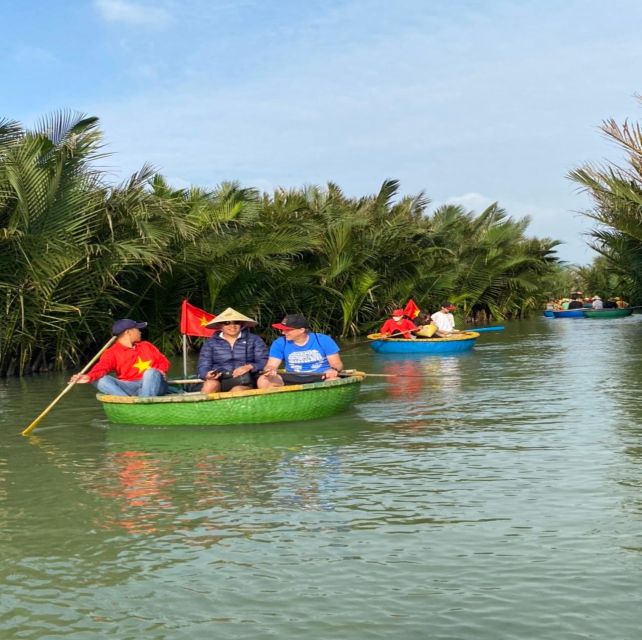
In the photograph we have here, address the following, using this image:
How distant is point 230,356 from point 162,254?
8.39 m

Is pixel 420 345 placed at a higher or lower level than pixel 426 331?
lower

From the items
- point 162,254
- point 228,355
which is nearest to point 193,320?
point 228,355

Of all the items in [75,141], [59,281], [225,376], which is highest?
[75,141]

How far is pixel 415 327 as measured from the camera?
81.9 feet

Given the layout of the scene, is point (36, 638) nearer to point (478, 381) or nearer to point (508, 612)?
point (508, 612)

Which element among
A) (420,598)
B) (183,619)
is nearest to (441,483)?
(420,598)

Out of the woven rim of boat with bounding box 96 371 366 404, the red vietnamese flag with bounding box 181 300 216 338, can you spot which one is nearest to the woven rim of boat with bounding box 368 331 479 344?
the red vietnamese flag with bounding box 181 300 216 338

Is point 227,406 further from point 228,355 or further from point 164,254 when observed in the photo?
point 164,254

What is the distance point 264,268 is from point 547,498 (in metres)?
16.8

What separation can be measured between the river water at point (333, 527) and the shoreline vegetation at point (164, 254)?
254 inches

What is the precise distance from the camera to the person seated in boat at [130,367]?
468 inches

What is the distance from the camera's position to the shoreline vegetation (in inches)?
710

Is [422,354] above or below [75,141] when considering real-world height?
below

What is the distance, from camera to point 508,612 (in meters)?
5.07
